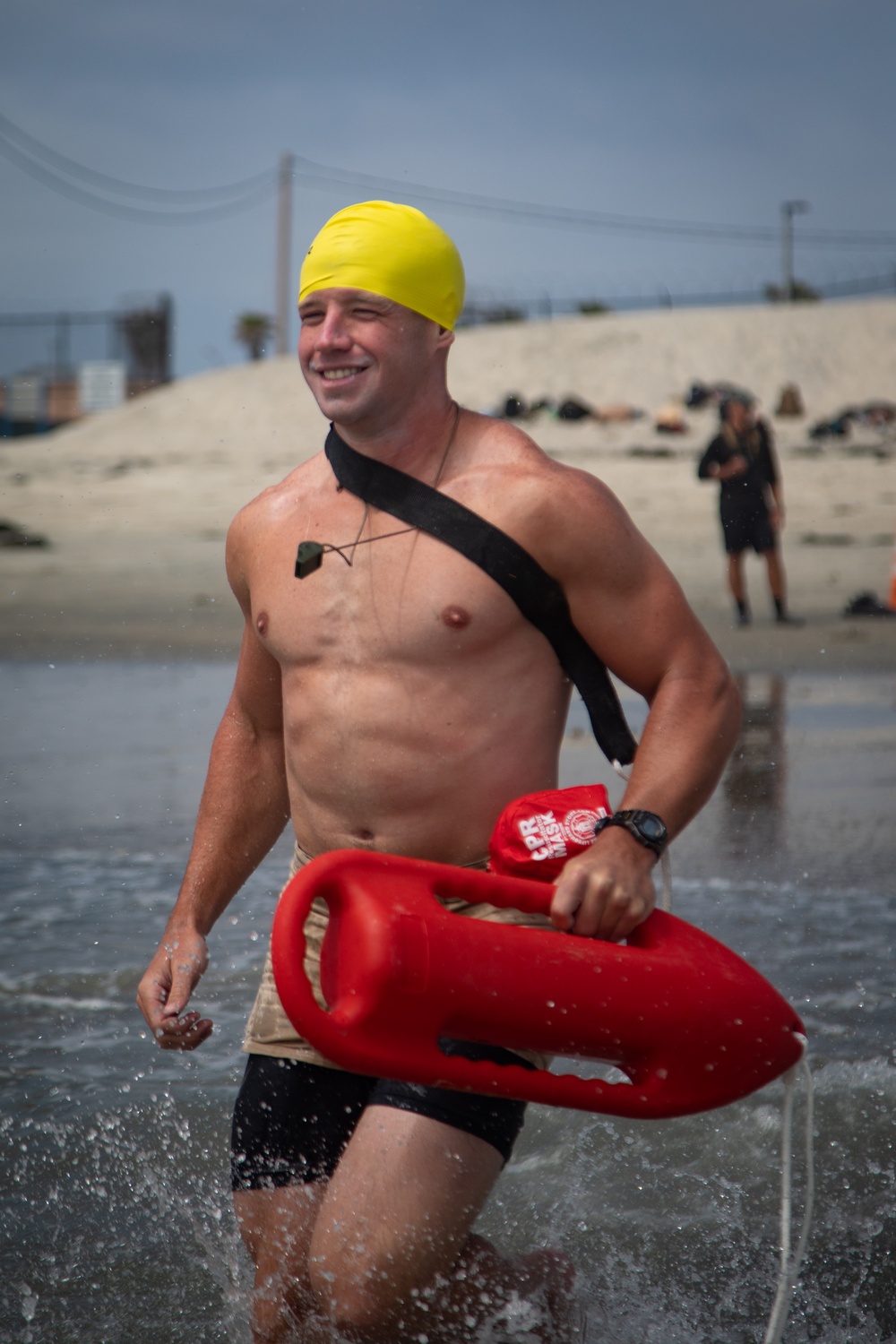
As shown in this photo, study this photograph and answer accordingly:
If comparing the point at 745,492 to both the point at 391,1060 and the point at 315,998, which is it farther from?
the point at 391,1060

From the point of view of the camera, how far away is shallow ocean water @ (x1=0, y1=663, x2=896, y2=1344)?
2.95 metres

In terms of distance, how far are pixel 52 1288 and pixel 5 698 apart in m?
6.73

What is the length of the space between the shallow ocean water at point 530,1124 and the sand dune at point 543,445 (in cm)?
538

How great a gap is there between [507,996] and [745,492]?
412 inches

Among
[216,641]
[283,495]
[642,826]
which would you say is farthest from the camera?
[216,641]

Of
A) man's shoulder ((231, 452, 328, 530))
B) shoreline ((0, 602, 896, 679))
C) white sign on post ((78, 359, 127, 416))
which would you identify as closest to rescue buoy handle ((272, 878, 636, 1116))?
man's shoulder ((231, 452, 328, 530))

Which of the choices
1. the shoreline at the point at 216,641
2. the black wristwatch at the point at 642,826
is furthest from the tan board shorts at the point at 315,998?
the shoreline at the point at 216,641

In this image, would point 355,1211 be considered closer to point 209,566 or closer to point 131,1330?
point 131,1330

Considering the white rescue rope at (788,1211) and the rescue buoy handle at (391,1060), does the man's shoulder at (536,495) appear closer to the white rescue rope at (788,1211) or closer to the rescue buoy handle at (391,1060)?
the rescue buoy handle at (391,1060)

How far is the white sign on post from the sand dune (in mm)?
942

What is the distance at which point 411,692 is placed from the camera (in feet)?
8.59

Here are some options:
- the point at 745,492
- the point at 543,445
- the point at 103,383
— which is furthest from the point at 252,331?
the point at 745,492

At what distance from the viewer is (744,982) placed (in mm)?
2217

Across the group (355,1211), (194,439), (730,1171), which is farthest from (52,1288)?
(194,439)
